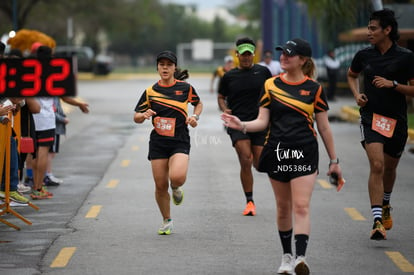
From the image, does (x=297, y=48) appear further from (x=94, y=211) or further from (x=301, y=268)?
(x=94, y=211)

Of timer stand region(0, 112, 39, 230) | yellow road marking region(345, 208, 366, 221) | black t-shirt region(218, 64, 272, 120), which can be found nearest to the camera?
timer stand region(0, 112, 39, 230)

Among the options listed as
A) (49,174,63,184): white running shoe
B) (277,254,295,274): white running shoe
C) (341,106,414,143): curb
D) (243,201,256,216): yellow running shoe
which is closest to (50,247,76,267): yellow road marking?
(277,254,295,274): white running shoe

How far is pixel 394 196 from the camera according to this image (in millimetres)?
12680

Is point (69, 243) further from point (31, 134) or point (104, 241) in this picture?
point (31, 134)

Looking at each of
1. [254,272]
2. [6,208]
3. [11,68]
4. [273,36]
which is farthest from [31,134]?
[273,36]

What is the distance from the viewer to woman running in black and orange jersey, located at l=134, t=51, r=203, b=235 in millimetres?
9805

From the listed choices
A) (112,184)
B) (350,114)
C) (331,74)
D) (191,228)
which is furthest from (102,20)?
(191,228)

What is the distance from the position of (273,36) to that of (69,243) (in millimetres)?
33161

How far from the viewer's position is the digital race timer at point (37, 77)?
26.6ft

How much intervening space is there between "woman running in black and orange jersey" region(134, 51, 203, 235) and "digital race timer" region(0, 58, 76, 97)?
1738 mm

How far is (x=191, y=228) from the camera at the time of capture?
10320 millimetres

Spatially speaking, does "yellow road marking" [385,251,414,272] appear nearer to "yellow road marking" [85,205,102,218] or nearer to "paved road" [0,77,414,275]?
"paved road" [0,77,414,275]

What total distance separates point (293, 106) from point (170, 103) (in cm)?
223

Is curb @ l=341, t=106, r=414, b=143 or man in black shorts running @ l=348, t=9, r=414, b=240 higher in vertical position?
man in black shorts running @ l=348, t=9, r=414, b=240
